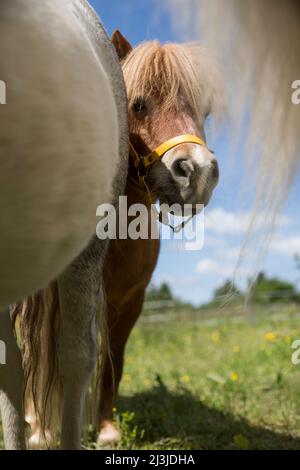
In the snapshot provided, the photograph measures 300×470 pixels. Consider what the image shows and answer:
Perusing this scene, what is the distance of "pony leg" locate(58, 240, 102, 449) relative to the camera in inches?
66.6

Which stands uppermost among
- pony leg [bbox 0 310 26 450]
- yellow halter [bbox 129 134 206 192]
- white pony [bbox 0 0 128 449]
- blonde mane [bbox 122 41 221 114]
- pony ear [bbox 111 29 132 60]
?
pony ear [bbox 111 29 132 60]

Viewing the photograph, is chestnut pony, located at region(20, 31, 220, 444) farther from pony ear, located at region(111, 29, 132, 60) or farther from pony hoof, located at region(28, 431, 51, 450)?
pony hoof, located at region(28, 431, 51, 450)

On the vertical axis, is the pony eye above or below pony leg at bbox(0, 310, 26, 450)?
above

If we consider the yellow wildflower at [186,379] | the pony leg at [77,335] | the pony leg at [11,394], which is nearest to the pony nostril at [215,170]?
the pony leg at [77,335]

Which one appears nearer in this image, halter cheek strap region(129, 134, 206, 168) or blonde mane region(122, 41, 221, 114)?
halter cheek strap region(129, 134, 206, 168)

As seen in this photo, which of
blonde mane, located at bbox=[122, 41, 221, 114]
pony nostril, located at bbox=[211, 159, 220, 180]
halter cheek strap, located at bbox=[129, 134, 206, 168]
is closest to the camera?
pony nostril, located at bbox=[211, 159, 220, 180]

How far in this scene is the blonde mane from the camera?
2.10 m

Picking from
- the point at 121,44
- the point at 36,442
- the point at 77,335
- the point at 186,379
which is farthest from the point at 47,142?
the point at 186,379

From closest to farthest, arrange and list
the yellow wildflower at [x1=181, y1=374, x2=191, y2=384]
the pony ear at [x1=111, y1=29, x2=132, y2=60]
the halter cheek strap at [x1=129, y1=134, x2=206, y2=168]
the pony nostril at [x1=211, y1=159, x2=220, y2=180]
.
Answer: the pony nostril at [x1=211, y1=159, x2=220, y2=180], the halter cheek strap at [x1=129, y1=134, x2=206, y2=168], the pony ear at [x1=111, y1=29, x2=132, y2=60], the yellow wildflower at [x1=181, y1=374, x2=191, y2=384]

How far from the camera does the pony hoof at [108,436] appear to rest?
9.18 ft

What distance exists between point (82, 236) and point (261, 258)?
1.78ft

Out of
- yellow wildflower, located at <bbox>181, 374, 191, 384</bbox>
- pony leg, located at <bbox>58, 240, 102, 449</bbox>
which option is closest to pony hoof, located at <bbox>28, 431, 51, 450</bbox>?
pony leg, located at <bbox>58, 240, 102, 449</bbox>

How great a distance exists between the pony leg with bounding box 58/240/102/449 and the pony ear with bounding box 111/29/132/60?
1.05 m

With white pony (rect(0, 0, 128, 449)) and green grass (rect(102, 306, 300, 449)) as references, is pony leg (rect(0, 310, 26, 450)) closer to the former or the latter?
white pony (rect(0, 0, 128, 449))
